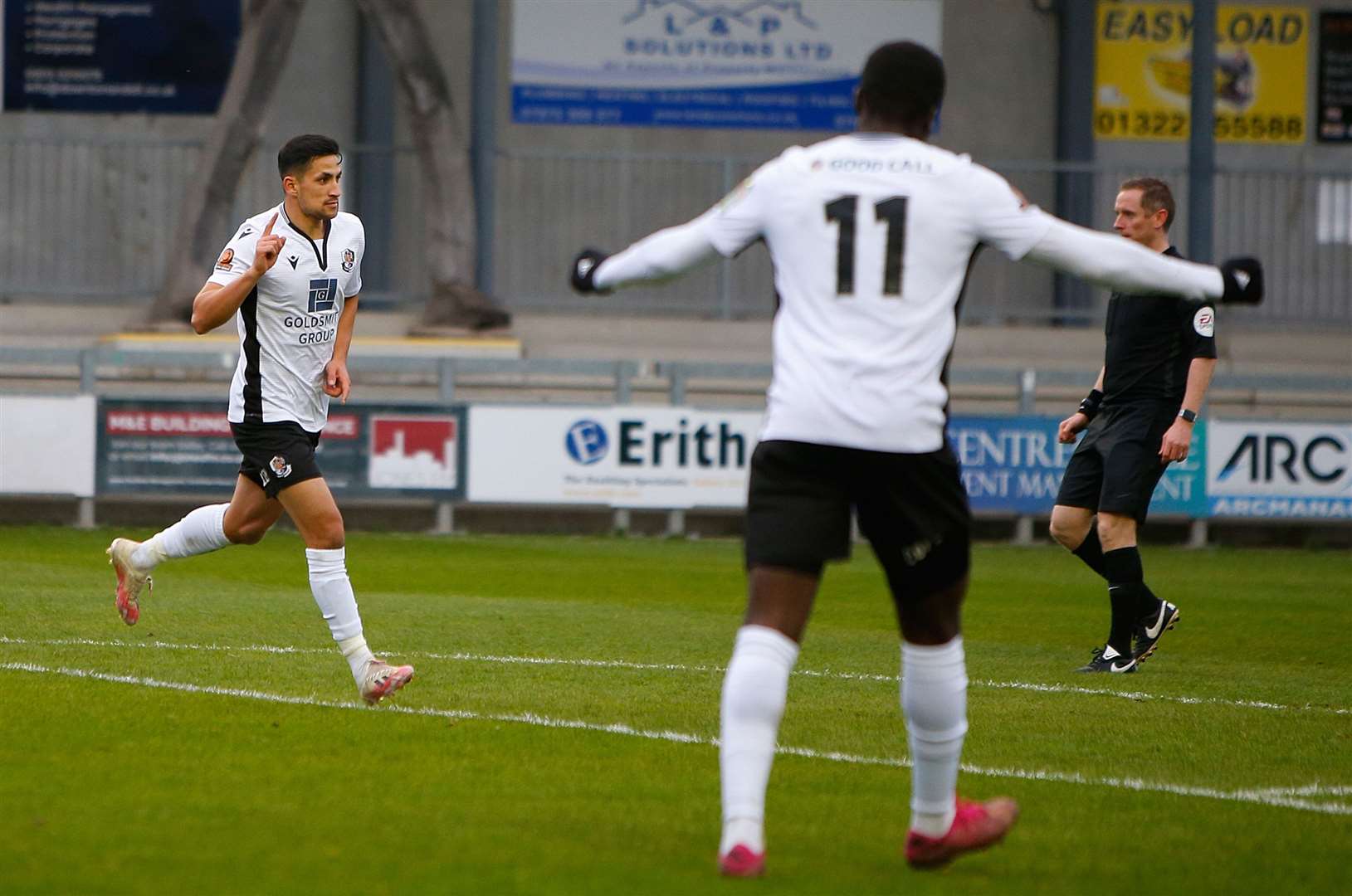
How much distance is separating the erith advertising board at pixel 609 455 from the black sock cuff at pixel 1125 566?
26.2 feet

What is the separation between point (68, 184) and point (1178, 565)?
1300cm

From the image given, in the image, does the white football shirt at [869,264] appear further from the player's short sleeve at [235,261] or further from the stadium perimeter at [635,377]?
the stadium perimeter at [635,377]

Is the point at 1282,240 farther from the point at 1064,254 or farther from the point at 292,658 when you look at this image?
the point at 1064,254

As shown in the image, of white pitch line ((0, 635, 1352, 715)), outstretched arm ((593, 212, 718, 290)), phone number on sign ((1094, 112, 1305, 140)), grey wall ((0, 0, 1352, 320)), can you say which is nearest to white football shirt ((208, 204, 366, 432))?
white pitch line ((0, 635, 1352, 715))

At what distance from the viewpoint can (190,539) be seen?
8703 millimetres

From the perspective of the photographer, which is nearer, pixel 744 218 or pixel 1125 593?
pixel 744 218

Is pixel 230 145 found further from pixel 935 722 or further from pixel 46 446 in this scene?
pixel 935 722

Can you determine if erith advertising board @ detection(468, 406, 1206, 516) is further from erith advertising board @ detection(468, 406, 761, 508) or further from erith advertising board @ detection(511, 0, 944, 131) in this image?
erith advertising board @ detection(511, 0, 944, 131)

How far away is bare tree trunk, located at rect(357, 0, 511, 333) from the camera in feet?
72.8

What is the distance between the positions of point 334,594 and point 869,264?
11.5ft

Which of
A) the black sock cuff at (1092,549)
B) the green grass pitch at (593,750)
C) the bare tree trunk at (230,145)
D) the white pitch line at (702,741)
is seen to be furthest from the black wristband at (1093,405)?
the bare tree trunk at (230,145)

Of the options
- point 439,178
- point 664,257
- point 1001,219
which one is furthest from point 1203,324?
point 439,178

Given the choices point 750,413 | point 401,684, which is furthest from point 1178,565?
point 401,684

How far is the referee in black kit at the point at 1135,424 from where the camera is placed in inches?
361
